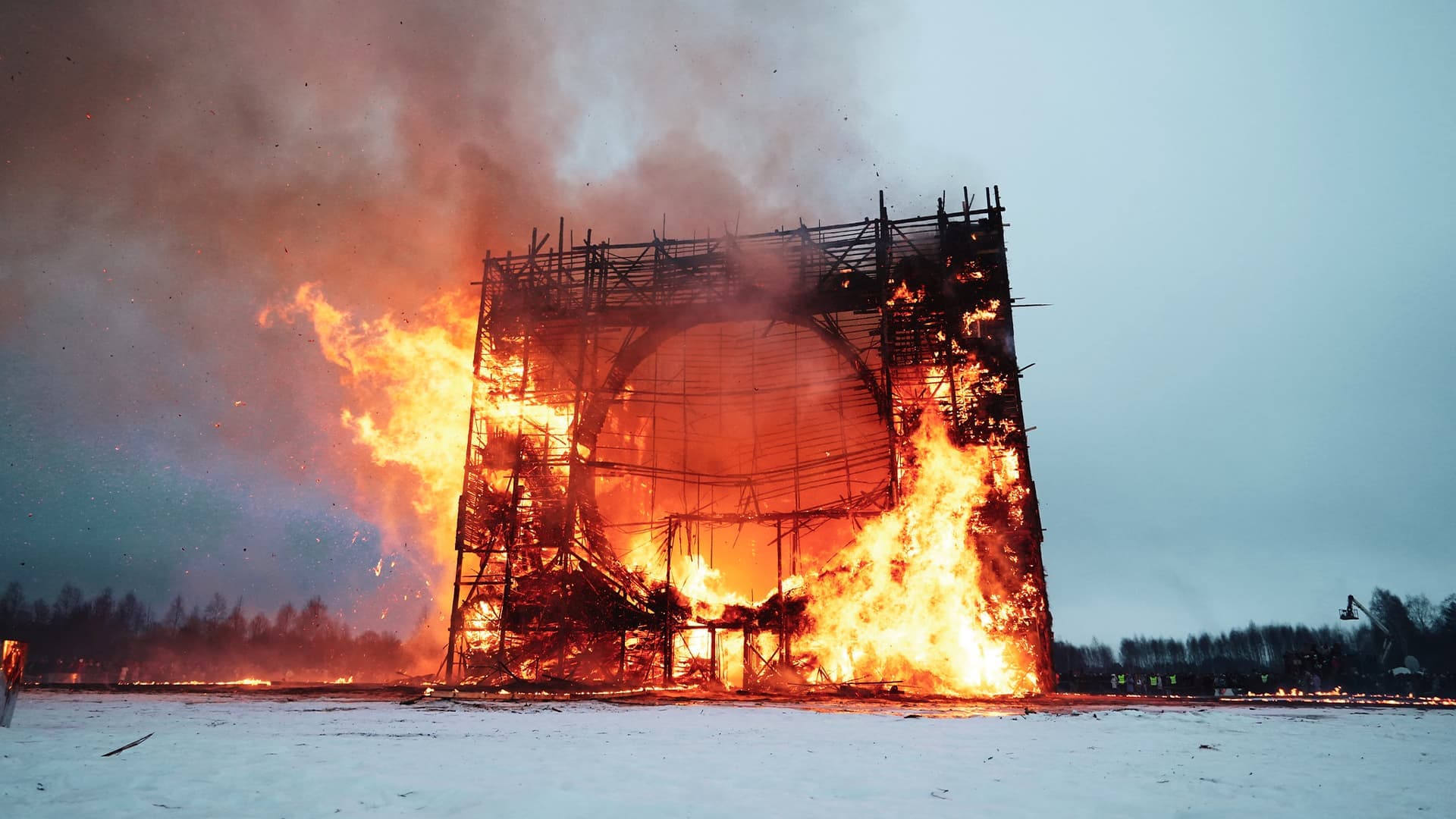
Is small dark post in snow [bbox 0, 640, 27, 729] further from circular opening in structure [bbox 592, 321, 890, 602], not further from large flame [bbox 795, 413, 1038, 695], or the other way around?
large flame [bbox 795, 413, 1038, 695]

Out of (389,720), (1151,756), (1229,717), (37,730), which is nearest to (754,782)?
(1151,756)

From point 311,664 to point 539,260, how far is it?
57.5 metres

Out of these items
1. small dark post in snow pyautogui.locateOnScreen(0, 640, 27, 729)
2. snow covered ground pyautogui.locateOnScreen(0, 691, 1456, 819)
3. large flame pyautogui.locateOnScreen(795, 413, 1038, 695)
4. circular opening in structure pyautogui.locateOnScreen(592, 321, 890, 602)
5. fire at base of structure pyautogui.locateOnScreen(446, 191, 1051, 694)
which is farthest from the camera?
circular opening in structure pyautogui.locateOnScreen(592, 321, 890, 602)

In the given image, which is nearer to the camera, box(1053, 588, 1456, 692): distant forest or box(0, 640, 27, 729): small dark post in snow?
box(0, 640, 27, 729): small dark post in snow

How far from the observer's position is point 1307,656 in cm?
3731

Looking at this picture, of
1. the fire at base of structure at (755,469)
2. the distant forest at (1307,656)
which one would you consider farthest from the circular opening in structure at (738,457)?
the distant forest at (1307,656)

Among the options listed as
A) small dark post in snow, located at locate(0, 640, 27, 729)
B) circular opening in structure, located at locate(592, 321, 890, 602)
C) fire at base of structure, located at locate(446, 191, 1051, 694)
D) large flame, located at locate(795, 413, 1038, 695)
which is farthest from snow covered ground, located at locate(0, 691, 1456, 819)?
circular opening in structure, located at locate(592, 321, 890, 602)

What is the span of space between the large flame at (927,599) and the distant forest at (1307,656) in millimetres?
13323

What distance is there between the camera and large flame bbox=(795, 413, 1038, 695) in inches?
988

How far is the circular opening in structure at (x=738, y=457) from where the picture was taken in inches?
1206

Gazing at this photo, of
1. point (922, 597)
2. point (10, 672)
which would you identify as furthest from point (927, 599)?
point (10, 672)

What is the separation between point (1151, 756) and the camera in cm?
957

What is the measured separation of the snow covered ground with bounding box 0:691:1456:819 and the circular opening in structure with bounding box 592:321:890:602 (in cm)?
1642

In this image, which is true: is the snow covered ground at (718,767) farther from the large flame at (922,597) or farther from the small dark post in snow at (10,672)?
the large flame at (922,597)
